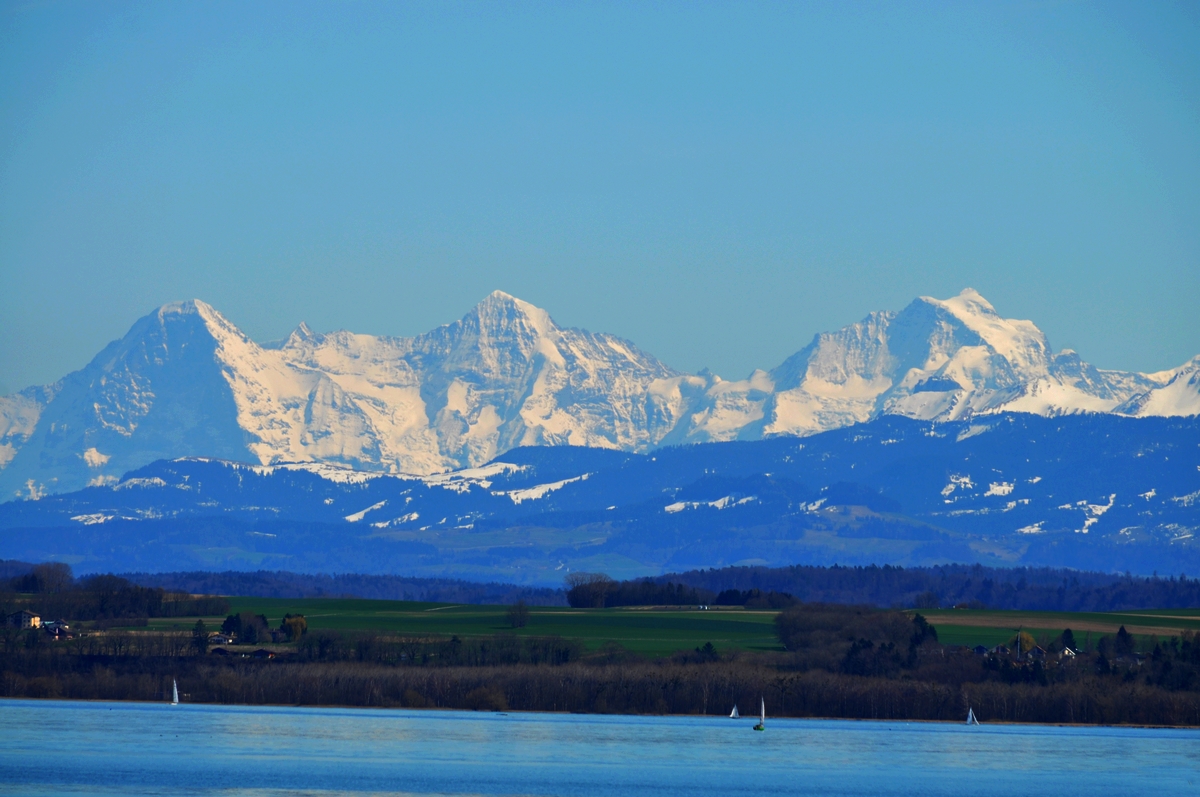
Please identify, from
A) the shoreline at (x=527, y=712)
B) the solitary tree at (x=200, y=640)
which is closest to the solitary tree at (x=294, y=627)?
the solitary tree at (x=200, y=640)

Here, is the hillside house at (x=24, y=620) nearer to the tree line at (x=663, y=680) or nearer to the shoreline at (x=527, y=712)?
the tree line at (x=663, y=680)

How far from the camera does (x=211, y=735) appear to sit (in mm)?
135125

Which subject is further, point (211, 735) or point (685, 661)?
point (685, 661)

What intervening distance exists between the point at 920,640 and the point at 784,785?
7104 centimetres

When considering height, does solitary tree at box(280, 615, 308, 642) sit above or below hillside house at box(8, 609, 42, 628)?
below

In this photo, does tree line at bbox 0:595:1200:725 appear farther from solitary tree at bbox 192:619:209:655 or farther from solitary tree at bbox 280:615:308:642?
solitary tree at bbox 280:615:308:642

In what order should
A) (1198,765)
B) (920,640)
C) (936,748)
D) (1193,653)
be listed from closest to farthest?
(1198,765) < (936,748) < (1193,653) < (920,640)

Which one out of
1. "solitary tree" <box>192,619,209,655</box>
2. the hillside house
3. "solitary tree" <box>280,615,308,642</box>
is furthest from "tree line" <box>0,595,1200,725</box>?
"solitary tree" <box>280,615,308,642</box>

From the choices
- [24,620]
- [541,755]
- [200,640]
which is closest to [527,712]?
[200,640]

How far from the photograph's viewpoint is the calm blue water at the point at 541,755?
11231 centimetres

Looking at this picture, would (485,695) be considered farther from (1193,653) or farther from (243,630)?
(1193,653)

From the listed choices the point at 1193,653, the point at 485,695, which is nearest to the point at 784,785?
the point at 485,695

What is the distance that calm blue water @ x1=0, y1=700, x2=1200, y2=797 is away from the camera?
11231cm

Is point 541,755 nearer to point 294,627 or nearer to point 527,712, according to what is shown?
point 527,712
